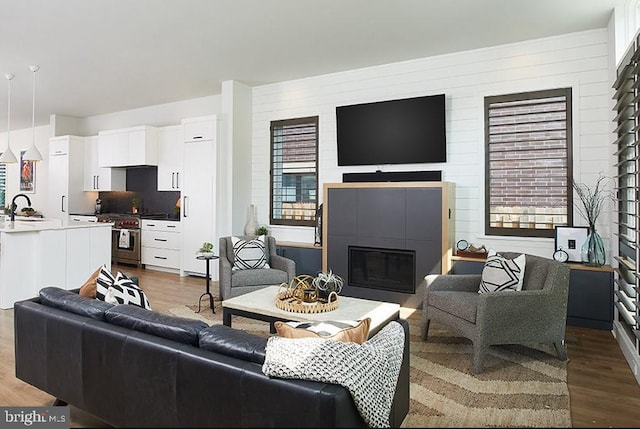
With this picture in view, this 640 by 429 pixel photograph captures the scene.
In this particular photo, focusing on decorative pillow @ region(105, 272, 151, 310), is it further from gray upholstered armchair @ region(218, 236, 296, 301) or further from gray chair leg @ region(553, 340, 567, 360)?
gray chair leg @ region(553, 340, 567, 360)

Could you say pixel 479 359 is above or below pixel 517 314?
below

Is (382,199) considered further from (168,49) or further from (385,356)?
(385,356)

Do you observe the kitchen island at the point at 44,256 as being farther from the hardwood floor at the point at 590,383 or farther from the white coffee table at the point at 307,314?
the white coffee table at the point at 307,314

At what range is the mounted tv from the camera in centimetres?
488

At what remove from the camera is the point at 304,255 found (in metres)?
5.52

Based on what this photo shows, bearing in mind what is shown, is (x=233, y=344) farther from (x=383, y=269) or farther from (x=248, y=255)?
(x=383, y=269)

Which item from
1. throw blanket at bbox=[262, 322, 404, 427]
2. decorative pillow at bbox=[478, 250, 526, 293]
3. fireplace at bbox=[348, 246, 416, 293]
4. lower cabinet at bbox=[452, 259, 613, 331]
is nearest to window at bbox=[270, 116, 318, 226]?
fireplace at bbox=[348, 246, 416, 293]

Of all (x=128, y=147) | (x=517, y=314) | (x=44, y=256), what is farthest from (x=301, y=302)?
(x=128, y=147)

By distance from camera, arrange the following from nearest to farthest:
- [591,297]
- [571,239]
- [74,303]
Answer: [74,303] → [591,297] → [571,239]

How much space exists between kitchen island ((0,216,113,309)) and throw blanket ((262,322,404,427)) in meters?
4.38

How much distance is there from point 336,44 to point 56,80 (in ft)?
13.8

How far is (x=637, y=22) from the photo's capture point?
3434mm

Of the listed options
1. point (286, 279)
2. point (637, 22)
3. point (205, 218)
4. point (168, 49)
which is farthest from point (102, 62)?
point (637, 22)

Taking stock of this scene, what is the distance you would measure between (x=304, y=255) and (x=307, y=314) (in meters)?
2.59
